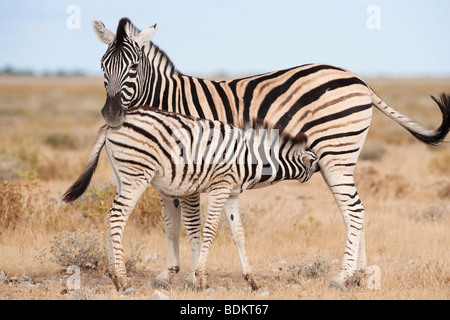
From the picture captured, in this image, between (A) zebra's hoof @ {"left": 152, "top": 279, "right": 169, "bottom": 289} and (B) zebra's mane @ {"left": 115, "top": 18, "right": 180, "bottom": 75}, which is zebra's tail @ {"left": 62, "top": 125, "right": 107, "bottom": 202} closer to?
(B) zebra's mane @ {"left": 115, "top": 18, "right": 180, "bottom": 75}

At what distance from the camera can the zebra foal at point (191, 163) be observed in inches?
246

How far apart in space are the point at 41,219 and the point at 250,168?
4.55m

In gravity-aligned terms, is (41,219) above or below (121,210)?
below

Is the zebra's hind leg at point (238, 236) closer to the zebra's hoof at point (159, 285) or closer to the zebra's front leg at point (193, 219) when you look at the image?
the zebra's front leg at point (193, 219)

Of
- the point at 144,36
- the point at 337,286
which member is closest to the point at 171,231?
the point at 337,286

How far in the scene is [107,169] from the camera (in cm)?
1529

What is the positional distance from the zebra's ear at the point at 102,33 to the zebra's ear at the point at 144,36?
263 mm

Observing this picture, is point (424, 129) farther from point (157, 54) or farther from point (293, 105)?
point (157, 54)

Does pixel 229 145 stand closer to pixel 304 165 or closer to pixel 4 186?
pixel 304 165

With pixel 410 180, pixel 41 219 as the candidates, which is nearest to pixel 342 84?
pixel 41 219

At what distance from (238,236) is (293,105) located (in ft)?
5.88

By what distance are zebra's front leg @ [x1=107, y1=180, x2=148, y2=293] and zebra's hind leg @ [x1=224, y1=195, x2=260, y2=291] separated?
3.55 feet

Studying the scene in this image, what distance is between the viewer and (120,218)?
6301mm

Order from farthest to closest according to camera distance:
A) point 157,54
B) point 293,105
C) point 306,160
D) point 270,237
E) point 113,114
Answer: point 270,237
point 157,54
point 293,105
point 306,160
point 113,114
